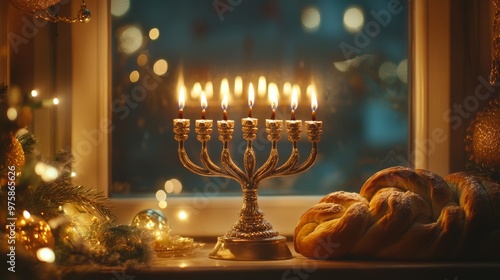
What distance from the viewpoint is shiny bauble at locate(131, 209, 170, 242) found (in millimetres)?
1742

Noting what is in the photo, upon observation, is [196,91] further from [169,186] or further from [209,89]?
[169,186]

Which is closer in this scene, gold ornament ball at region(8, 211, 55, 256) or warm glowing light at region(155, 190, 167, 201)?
gold ornament ball at region(8, 211, 55, 256)

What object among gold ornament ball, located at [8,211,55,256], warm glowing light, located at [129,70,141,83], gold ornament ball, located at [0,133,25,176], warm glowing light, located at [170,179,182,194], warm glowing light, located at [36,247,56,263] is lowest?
warm glowing light, located at [36,247,56,263]

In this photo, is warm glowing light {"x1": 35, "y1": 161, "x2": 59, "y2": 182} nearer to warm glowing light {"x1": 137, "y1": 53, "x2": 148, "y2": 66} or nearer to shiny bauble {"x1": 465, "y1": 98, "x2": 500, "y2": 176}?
warm glowing light {"x1": 137, "y1": 53, "x2": 148, "y2": 66}

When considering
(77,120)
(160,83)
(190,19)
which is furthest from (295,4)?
(77,120)

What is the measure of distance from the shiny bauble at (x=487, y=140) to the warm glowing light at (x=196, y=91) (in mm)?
660

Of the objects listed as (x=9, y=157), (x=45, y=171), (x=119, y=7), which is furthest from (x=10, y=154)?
(x=119, y=7)

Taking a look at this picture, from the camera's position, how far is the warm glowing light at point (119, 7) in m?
1.97

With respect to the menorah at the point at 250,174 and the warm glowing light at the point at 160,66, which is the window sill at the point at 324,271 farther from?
the warm glowing light at the point at 160,66

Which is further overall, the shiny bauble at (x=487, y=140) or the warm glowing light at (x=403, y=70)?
the warm glowing light at (x=403, y=70)

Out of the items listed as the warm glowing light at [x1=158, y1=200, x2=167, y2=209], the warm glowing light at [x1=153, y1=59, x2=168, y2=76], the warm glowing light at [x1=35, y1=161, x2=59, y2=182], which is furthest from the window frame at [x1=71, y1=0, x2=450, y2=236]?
the warm glowing light at [x1=35, y1=161, x2=59, y2=182]

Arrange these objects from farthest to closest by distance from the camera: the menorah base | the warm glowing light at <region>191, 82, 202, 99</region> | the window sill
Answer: the warm glowing light at <region>191, 82, 202, 99</region>, the menorah base, the window sill

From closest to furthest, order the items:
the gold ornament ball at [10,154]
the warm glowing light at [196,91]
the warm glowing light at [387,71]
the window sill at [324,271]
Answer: the gold ornament ball at [10,154] → the window sill at [324,271] → the warm glowing light at [196,91] → the warm glowing light at [387,71]

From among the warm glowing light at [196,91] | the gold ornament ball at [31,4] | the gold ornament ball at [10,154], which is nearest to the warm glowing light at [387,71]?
the warm glowing light at [196,91]
